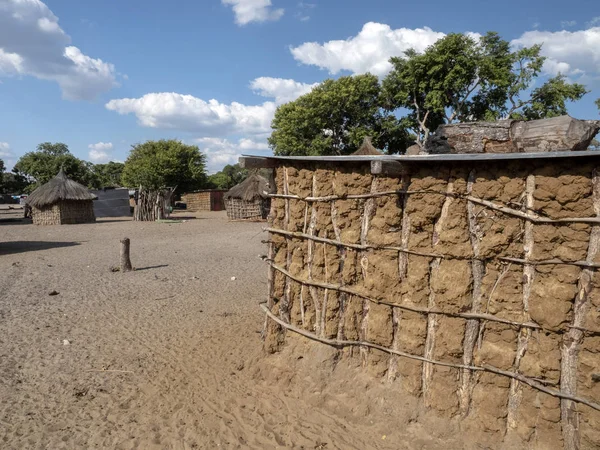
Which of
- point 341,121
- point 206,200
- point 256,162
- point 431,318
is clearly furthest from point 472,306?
point 206,200

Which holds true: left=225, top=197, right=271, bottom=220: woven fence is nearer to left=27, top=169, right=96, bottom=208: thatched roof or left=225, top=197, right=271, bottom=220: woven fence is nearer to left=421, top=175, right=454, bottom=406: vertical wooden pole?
left=27, top=169, right=96, bottom=208: thatched roof

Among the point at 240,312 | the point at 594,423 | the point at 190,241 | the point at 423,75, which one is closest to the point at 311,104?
the point at 423,75

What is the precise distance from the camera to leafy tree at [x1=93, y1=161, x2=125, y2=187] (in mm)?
62169

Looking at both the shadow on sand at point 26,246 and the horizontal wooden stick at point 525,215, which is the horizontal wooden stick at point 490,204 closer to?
the horizontal wooden stick at point 525,215

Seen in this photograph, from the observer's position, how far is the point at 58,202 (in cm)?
2373

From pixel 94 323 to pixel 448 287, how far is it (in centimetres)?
583

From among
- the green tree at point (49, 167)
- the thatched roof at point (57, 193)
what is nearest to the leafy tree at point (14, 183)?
the green tree at point (49, 167)

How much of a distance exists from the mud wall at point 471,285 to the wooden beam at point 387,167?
0.16m

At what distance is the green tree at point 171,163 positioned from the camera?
40594 mm

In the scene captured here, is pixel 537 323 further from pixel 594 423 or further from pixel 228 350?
pixel 228 350

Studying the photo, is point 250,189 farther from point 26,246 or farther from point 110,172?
point 110,172

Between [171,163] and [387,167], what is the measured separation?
4016cm

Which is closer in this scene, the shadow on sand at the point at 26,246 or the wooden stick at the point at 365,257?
the wooden stick at the point at 365,257

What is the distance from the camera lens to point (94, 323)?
7.10 meters
